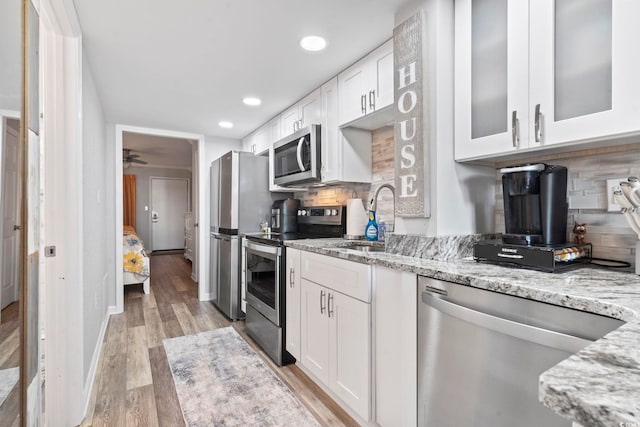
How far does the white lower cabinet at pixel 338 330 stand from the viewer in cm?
160

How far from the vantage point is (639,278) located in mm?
1074

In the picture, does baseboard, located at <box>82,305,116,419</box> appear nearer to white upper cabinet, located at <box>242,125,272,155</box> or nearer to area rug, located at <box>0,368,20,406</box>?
area rug, located at <box>0,368,20,406</box>

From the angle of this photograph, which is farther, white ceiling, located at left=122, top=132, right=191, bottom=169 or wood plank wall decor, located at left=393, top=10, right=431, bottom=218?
white ceiling, located at left=122, top=132, right=191, bottom=169

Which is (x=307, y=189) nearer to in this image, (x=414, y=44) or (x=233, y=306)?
(x=233, y=306)

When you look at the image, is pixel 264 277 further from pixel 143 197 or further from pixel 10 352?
pixel 143 197

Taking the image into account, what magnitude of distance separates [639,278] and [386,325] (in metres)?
0.91

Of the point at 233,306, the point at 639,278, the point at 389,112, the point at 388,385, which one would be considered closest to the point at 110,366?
the point at 233,306

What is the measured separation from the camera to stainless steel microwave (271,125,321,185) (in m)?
2.57

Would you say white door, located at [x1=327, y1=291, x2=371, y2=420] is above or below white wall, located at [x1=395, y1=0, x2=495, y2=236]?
below

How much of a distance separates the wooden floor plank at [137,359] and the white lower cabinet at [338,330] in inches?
41.8

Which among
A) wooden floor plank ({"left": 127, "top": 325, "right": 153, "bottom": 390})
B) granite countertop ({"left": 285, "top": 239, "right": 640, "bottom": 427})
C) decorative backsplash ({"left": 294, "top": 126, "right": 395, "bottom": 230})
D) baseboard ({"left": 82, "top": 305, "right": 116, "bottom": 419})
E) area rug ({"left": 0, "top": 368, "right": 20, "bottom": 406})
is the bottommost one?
wooden floor plank ({"left": 127, "top": 325, "right": 153, "bottom": 390})

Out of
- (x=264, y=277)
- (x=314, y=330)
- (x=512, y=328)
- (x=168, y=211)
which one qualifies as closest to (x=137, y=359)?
(x=264, y=277)

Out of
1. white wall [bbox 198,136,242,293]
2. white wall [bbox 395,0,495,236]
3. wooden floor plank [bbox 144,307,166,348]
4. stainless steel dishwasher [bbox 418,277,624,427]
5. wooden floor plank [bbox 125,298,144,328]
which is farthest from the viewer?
white wall [bbox 198,136,242,293]

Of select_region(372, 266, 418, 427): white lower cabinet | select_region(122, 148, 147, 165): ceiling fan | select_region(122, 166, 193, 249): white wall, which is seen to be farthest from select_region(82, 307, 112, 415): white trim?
select_region(122, 166, 193, 249): white wall
